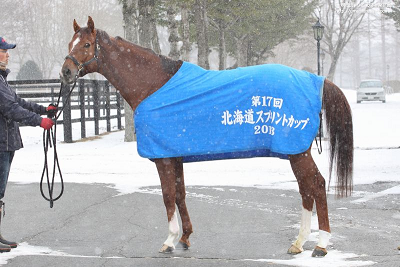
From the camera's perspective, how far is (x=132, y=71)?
5.92m

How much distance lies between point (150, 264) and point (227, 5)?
22.9 metres

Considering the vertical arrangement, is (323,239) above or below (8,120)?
below

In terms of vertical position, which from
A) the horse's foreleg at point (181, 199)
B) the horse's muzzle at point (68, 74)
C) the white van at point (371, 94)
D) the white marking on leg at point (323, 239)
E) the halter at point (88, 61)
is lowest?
the white marking on leg at point (323, 239)

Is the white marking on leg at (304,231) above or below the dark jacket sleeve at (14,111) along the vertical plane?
below

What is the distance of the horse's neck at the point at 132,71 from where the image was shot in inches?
232

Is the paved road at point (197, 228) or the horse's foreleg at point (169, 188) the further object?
the horse's foreleg at point (169, 188)

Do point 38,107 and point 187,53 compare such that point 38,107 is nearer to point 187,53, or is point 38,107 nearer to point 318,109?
point 318,109

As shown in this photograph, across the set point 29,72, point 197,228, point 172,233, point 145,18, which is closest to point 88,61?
point 172,233

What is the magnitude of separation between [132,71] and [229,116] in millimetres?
1039

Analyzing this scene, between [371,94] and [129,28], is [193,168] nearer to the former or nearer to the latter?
[129,28]

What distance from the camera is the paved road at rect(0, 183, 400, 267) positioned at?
18.1 ft

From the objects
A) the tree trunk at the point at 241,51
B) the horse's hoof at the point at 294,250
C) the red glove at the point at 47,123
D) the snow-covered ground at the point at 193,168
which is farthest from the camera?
the tree trunk at the point at 241,51

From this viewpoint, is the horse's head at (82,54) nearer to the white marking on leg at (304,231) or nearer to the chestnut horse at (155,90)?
the chestnut horse at (155,90)

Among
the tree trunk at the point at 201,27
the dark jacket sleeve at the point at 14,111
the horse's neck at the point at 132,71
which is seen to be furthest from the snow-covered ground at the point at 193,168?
the tree trunk at the point at 201,27
